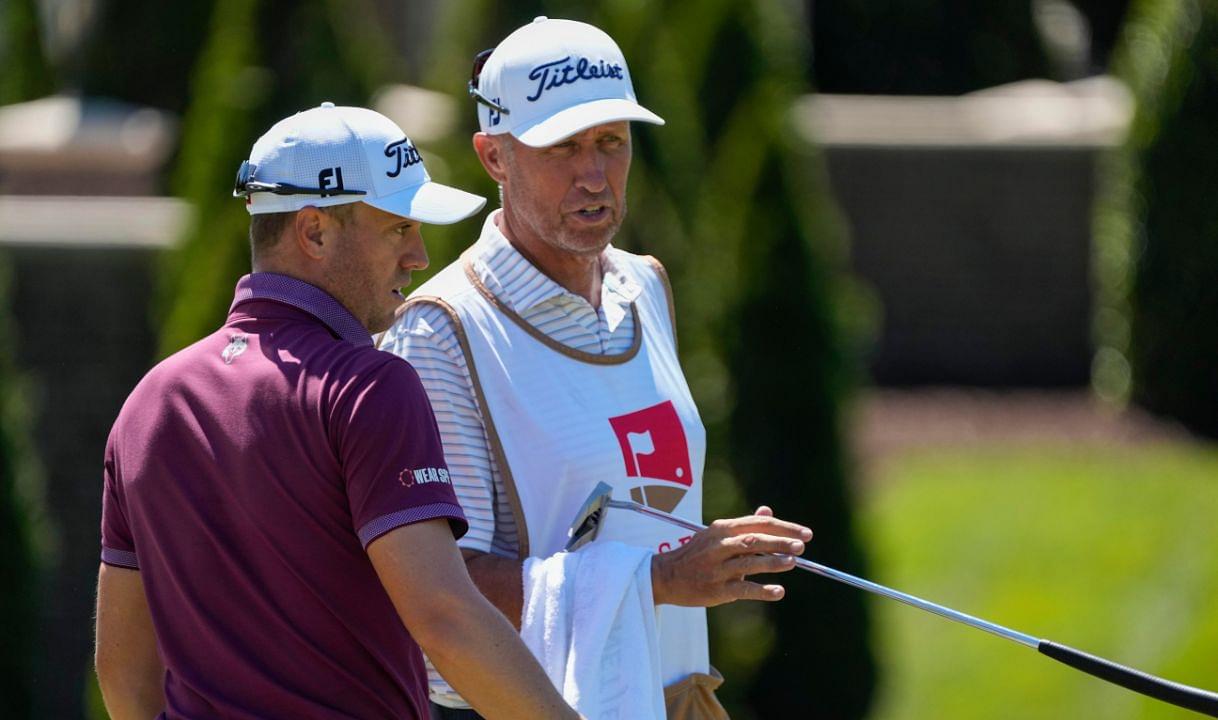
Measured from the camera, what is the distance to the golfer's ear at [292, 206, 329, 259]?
271 centimetres

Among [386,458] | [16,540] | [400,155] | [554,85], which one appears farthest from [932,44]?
[386,458]

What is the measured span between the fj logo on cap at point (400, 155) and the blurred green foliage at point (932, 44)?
50.1ft

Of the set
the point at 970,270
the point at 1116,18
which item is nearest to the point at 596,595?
the point at 970,270

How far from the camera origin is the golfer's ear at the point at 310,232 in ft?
8.90

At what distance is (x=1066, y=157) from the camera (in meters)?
12.9

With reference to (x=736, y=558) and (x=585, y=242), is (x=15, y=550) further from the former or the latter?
(x=736, y=558)

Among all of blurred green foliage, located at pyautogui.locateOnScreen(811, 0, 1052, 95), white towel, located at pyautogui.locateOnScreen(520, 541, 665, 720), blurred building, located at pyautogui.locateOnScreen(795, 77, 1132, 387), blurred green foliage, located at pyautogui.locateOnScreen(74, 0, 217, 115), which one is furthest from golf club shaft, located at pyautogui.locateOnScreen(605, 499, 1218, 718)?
blurred green foliage, located at pyautogui.locateOnScreen(811, 0, 1052, 95)

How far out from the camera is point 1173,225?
11148 millimetres

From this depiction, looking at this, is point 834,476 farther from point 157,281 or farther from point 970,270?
point 970,270

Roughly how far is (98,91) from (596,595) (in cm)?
1279

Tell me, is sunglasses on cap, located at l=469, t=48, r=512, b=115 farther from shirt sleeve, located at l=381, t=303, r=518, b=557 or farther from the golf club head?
the golf club head

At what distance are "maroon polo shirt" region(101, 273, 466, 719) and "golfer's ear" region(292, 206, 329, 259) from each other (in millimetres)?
89

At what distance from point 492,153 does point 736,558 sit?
889 millimetres

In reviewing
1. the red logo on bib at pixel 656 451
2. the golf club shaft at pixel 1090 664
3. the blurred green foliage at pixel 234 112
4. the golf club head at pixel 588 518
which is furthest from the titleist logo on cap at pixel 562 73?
the blurred green foliage at pixel 234 112
